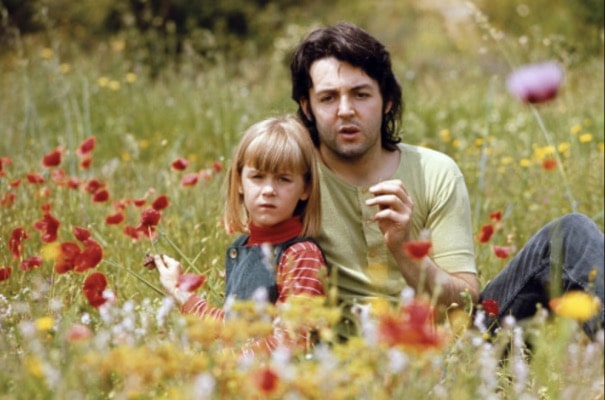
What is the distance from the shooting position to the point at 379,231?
255 cm

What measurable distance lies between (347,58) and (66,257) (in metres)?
1.03

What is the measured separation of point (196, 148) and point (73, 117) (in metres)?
1.05

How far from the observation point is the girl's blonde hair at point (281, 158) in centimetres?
228

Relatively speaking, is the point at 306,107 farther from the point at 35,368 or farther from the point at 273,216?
the point at 35,368

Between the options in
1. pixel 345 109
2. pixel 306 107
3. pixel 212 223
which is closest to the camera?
pixel 345 109

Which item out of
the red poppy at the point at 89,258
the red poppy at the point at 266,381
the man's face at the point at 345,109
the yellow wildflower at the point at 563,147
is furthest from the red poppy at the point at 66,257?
the yellow wildflower at the point at 563,147

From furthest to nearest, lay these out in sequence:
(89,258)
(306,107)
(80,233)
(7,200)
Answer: (7,200), (306,107), (80,233), (89,258)

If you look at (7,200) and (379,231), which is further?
(7,200)

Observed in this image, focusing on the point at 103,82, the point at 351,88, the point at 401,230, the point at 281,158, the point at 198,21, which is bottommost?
the point at 198,21

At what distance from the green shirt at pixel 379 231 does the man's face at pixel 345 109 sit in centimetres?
10

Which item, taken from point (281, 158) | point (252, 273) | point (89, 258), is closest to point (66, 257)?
point (89, 258)

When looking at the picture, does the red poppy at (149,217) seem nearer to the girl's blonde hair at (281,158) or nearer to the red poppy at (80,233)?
the red poppy at (80,233)

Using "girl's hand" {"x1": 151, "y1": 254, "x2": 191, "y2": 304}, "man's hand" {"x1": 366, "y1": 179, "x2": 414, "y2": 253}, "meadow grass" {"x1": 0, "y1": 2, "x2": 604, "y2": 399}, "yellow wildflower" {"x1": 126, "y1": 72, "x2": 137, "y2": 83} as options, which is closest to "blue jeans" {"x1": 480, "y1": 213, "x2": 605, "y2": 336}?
"meadow grass" {"x1": 0, "y1": 2, "x2": 604, "y2": 399}

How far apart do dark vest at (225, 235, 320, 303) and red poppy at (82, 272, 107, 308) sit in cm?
46
